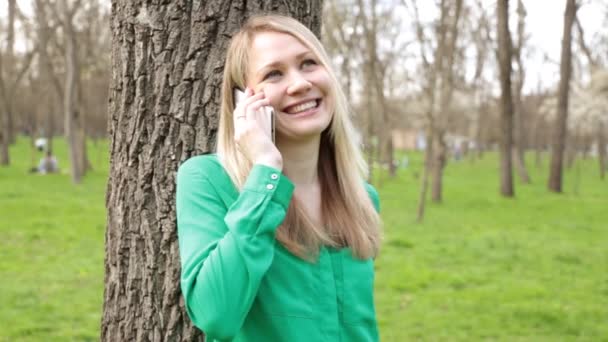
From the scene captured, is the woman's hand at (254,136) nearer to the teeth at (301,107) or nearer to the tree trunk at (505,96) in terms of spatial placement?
the teeth at (301,107)

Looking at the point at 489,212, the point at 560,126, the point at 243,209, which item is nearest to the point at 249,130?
the point at 243,209

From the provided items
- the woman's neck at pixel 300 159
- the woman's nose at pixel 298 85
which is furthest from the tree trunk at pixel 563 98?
the woman's nose at pixel 298 85

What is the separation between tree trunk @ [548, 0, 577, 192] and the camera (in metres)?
21.2

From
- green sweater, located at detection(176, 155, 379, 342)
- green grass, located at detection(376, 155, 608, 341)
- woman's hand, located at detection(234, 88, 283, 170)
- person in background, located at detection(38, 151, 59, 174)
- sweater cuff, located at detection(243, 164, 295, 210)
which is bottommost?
green grass, located at detection(376, 155, 608, 341)

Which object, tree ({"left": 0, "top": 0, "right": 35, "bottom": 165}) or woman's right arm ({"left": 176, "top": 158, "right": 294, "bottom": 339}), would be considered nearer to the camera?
woman's right arm ({"left": 176, "top": 158, "right": 294, "bottom": 339})

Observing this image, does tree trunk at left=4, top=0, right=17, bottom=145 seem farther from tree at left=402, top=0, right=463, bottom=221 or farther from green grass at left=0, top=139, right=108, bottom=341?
tree at left=402, top=0, right=463, bottom=221

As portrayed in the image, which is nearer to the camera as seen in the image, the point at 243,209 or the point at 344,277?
the point at 243,209

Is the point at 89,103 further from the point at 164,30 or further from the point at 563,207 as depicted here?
the point at 164,30

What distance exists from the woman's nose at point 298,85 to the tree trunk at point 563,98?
2116cm

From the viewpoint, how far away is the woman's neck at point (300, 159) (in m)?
2.02

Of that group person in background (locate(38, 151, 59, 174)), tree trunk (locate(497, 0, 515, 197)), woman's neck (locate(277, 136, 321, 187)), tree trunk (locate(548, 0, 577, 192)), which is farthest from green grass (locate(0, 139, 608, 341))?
person in background (locate(38, 151, 59, 174))

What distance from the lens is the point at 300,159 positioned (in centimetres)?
206

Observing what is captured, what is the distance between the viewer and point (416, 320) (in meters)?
6.88

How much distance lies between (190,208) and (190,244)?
0.11m
